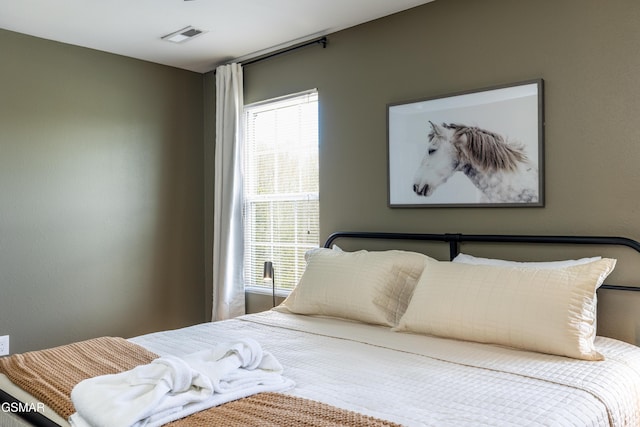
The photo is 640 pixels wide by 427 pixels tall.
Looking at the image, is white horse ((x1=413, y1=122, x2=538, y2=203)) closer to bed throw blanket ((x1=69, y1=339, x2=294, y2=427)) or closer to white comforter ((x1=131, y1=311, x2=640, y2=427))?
white comforter ((x1=131, y1=311, x2=640, y2=427))

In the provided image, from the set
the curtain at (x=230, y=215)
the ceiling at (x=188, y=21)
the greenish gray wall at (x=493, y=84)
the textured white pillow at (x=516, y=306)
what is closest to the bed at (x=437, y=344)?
the textured white pillow at (x=516, y=306)

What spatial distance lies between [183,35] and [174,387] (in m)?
2.61

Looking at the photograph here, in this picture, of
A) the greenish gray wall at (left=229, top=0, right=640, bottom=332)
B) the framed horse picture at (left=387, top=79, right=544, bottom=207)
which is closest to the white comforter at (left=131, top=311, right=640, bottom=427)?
the greenish gray wall at (left=229, top=0, right=640, bottom=332)

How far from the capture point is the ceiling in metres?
3.05

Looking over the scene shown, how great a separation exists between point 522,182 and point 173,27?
2.29 metres

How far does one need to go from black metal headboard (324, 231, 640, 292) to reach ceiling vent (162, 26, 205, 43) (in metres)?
1.58

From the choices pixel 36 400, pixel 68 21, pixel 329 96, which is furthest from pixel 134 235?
pixel 36 400

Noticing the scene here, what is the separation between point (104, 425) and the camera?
1427 mm

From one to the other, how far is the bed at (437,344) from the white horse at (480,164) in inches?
9.4

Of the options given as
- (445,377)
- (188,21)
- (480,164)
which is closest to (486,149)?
(480,164)

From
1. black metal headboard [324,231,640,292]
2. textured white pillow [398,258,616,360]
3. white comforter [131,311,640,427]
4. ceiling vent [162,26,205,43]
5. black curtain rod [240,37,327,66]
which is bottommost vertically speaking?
white comforter [131,311,640,427]

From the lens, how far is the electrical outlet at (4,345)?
3.38 metres

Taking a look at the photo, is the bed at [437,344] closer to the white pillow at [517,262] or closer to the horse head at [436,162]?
the white pillow at [517,262]

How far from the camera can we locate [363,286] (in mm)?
2760
